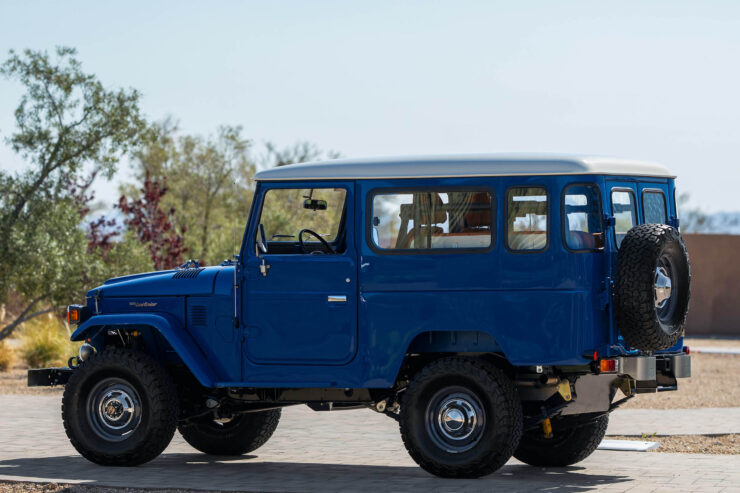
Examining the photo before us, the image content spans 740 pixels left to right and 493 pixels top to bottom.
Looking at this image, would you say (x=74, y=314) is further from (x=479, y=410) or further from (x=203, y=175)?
(x=203, y=175)

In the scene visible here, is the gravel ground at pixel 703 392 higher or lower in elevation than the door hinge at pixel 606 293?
lower

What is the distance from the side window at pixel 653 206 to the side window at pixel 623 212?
0.18 m

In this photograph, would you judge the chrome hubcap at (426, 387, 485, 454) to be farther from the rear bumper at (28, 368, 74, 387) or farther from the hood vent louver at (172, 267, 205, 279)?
the rear bumper at (28, 368, 74, 387)

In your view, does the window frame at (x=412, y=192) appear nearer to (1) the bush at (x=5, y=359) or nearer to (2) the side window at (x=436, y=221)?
(2) the side window at (x=436, y=221)

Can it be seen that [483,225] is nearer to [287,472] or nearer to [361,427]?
[287,472]

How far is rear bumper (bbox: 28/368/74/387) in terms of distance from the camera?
447 inches

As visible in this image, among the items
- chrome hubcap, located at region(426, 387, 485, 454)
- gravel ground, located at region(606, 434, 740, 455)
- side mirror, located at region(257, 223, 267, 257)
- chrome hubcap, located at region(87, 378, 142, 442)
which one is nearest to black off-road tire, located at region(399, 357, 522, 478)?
chrome hubcap, located at region(426, 387, 485, 454)

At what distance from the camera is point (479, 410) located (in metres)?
10.0

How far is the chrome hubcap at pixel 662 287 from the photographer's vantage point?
987 cm

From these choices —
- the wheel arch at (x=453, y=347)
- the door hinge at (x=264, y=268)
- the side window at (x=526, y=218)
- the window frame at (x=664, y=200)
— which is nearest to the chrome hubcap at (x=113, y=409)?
the door hinge at (x=264, y=268)

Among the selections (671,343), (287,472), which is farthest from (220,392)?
(671,343)

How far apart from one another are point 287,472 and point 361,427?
343 centimetres

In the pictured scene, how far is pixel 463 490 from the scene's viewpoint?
955 cm

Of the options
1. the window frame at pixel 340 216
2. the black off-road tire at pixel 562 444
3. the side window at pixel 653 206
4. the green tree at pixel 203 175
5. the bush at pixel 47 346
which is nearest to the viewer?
the window frame at pixel 340 216
